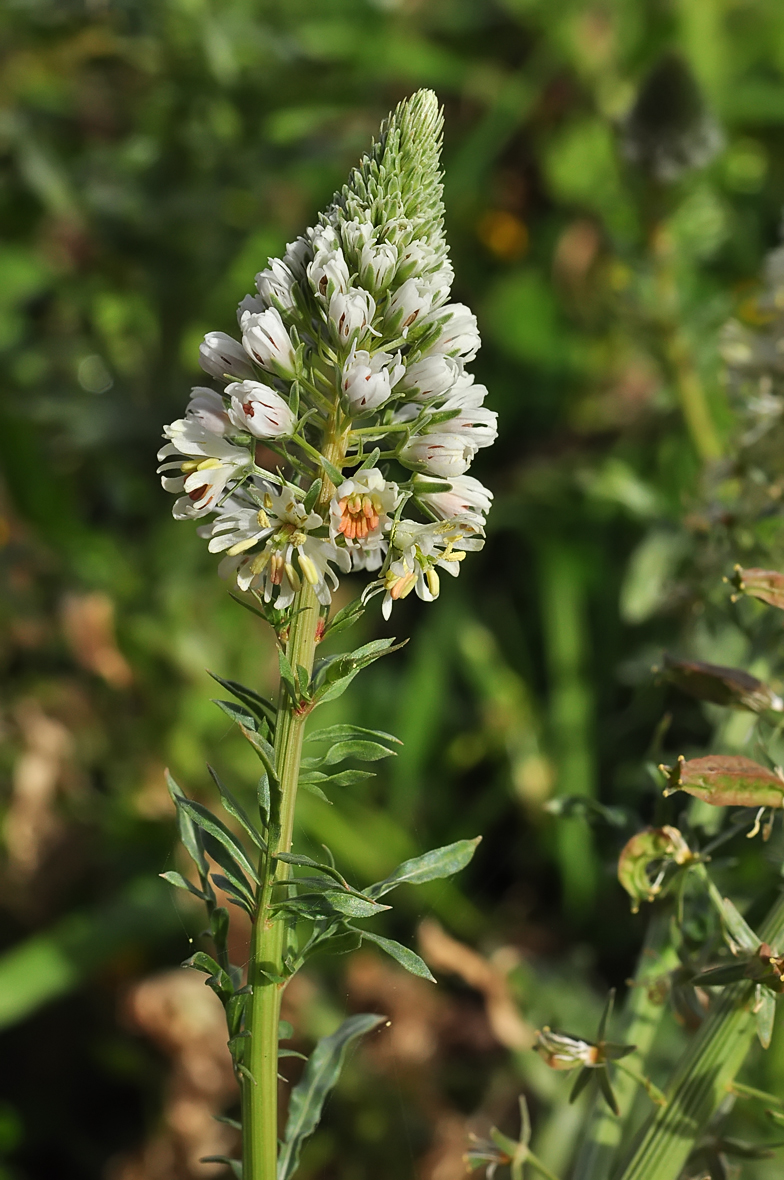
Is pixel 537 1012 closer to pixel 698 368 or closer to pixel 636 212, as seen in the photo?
pixel 698 368

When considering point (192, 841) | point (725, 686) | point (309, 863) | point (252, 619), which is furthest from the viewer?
point (252, 619)

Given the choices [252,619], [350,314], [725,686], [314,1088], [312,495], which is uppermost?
[350,314]

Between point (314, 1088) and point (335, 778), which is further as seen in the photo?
point (314, 1088)

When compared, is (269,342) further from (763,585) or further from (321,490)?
(763,585)

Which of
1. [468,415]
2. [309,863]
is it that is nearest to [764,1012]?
[309,863]

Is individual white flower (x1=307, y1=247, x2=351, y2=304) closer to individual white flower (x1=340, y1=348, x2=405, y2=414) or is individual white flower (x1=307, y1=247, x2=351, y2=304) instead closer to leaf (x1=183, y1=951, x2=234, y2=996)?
individual white flower (x1=340, y1=348, x2=405, y2=414)

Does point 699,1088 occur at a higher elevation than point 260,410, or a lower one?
lower
